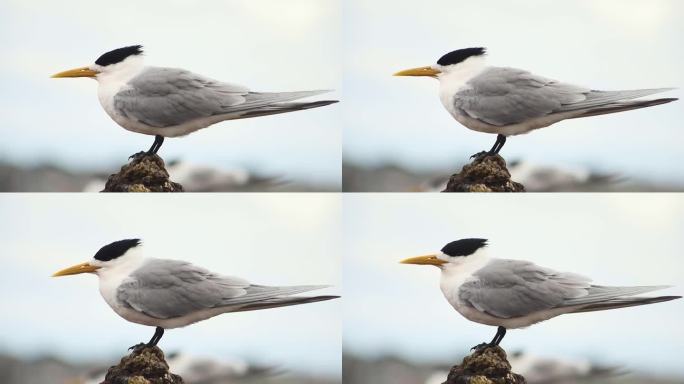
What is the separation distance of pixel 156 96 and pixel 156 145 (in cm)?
13

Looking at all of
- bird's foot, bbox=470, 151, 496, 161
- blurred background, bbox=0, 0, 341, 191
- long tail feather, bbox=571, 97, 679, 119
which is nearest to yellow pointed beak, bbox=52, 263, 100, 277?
blurred background, bbox=0, 0, 341, 191

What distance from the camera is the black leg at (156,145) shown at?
8.42ft

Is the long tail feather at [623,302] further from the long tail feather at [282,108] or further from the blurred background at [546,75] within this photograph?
the long tail feather at [282,108]

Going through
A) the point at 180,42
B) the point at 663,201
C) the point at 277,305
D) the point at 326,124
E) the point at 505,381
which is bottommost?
the point at 505,381

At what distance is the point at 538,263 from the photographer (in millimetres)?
2549

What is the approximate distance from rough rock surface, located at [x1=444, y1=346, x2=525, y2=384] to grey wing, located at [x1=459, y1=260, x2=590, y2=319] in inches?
4.6

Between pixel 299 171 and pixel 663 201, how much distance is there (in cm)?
98

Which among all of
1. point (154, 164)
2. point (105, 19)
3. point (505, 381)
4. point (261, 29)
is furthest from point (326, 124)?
point (505, 381)

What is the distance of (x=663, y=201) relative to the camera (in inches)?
99.4

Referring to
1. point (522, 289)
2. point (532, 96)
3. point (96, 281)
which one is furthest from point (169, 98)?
point (522, 289)

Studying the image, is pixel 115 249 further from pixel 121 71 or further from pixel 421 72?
pixel 421 72

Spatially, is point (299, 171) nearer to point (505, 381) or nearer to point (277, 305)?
point (277, 305)

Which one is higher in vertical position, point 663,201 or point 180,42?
point 180,42

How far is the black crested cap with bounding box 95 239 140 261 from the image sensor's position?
254 cm
